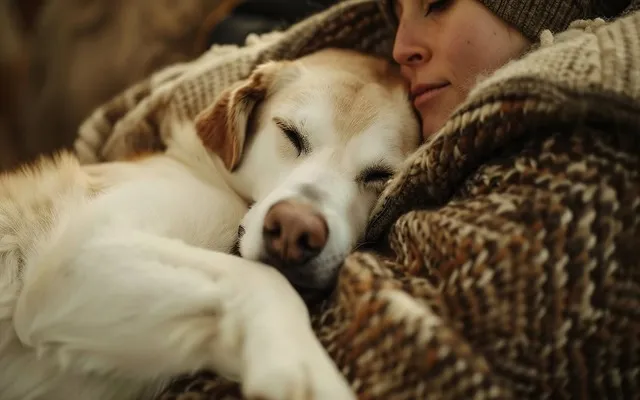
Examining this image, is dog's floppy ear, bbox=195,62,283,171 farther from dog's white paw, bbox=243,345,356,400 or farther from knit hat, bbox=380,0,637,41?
dog's white paw, bbox=243,345,356,400

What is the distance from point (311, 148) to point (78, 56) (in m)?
1.81

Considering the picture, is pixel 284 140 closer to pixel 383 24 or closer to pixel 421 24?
pixel 421 24

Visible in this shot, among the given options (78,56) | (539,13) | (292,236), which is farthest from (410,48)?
(78,56)

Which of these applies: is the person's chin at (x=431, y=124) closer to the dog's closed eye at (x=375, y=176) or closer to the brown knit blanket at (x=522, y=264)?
the dog's closed eye at (x=375, y=176)

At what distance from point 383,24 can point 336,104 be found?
0.56m

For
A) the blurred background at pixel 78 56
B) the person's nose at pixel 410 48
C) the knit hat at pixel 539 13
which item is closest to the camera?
the knit hat at pixel 539 13

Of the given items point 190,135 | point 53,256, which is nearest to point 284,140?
point 190,135

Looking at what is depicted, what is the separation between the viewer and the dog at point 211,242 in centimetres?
87

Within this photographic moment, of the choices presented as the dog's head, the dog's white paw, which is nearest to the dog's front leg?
the dog's white paw

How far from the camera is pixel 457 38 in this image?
126 centimetres

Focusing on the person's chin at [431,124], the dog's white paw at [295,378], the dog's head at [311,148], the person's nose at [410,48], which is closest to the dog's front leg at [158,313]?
the dog's white paw at [295,378]

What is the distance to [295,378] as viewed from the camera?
0.73m

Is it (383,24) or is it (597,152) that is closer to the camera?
(597,152)

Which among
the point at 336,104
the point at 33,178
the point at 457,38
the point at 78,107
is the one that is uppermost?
the point at 457,38
